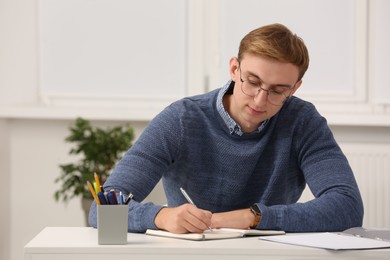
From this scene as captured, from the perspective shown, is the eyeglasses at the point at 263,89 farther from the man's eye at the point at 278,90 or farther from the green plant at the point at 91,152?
the green plant at the point at 91,152

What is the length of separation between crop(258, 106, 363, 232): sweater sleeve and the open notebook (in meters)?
0.08

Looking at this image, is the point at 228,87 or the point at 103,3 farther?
the point at 103,3

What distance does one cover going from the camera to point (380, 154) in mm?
3883

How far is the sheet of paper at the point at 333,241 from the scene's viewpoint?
158 centimetres

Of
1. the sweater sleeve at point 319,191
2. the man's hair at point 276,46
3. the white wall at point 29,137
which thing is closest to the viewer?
the sweater sleeve at point 319,191

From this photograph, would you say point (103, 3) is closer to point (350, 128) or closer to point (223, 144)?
point (350, 128)

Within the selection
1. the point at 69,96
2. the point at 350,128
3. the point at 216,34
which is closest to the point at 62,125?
the point at 69,96

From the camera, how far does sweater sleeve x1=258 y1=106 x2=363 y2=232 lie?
192 cm

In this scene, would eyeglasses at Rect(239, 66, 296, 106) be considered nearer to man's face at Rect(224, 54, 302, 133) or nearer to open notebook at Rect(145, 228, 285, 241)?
man's face at Rect(224, 54, 302, 133)

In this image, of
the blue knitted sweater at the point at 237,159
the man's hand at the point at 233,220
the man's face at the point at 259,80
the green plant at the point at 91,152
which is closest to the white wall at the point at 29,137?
the green plant at the point at 91,152

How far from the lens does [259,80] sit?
2.05 metres

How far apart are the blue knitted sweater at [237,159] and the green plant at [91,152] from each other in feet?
4.74

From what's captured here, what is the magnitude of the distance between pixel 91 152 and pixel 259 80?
1835 mm

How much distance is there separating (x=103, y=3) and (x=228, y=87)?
6.37 ft
